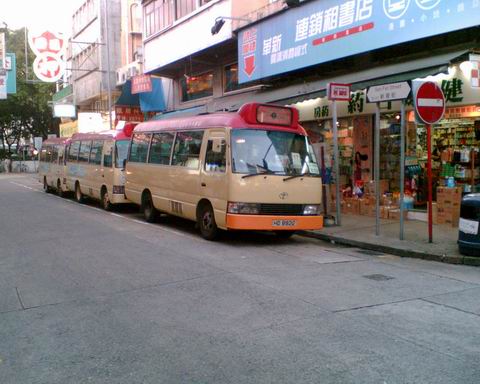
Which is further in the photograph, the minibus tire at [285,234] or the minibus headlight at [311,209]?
the minibus tire at [285,234]

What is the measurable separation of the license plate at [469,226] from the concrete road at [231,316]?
0.64 m

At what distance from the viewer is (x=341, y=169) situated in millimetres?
15461

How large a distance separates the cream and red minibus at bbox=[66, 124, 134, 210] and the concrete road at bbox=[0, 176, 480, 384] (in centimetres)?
600

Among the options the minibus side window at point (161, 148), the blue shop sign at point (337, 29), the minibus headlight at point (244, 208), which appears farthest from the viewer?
the minibus side window at point (161, 148)

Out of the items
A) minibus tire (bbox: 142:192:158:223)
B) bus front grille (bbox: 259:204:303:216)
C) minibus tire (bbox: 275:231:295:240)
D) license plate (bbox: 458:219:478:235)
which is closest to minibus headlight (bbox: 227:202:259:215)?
bus front grille (bbox: 259:204:303:216)

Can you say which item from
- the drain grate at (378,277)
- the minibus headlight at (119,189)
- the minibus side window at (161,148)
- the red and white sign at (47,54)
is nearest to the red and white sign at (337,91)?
the minibus side window at (161,148)

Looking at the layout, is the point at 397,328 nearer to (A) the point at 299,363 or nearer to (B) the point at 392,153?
(A) the point at 299,363

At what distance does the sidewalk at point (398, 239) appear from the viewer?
9.11 metres

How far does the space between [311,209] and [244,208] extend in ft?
4.70

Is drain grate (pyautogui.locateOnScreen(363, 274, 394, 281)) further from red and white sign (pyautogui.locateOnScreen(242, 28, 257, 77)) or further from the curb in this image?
red and white sign (pyautogui.locateOnScreen(242, 28, 257, 77))

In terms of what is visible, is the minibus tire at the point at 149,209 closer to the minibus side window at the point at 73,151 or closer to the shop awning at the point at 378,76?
the shop awning at the point at 378,76

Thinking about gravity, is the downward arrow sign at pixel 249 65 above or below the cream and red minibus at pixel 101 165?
above

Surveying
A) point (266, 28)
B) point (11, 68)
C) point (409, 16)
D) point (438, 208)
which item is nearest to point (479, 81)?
point (409, 16)

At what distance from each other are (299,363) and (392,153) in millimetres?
10189
